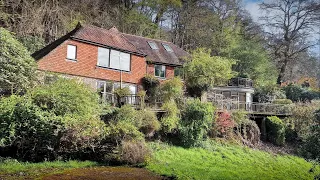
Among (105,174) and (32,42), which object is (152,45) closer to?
(32,42)

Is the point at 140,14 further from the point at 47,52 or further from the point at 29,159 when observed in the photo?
the point at 29,159

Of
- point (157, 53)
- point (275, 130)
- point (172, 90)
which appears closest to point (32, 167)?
point (172, 90)

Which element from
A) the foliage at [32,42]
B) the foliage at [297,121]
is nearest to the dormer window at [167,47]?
the foliage at [32,42]

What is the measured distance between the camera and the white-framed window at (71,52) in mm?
22656

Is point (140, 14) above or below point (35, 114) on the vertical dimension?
above

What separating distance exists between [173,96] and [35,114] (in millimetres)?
11759

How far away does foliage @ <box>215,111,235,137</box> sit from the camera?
22797mm

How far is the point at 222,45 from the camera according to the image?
4350 centimetres

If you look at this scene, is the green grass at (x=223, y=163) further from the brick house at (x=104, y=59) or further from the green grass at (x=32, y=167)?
the brick house at (x=104, y=59)

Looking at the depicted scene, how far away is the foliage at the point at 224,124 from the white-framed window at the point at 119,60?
30.4 ft

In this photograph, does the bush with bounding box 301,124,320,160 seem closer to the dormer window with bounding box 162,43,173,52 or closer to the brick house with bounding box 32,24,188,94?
the brick house with bounding box 32,24,188,94

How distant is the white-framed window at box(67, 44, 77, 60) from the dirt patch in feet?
37.2

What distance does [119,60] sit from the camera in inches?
1021

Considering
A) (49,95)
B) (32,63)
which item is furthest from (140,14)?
(49,95)
